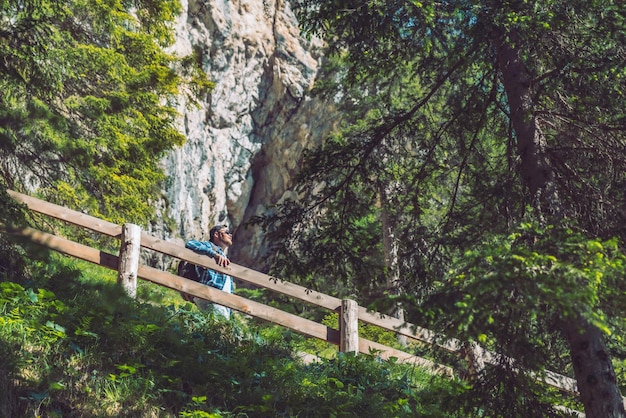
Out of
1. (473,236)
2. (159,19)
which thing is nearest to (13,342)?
(473,236)

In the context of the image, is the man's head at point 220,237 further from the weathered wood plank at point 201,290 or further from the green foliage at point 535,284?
the green foliage at point 535,284

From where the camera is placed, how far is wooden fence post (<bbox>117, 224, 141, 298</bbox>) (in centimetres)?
806

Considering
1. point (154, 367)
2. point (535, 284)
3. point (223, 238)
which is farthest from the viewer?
point (223, 238)

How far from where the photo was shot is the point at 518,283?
435 cm

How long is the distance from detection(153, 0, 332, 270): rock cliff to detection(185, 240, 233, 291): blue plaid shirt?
2072 cm

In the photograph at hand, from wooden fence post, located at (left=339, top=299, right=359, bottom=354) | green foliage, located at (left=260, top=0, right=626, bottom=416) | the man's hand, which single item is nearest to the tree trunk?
green foliage, located at (left=260, top=0, right=626, bottom=416)

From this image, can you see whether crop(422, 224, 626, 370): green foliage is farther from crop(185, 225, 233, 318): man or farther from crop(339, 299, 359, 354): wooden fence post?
crop(185, 225, 233, 318): man

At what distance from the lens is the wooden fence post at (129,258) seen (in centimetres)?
806

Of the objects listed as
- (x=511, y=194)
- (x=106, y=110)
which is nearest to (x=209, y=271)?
(x=511, y=194)

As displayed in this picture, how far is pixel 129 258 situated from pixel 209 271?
3.53ft

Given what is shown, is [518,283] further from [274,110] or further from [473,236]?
[274,110]

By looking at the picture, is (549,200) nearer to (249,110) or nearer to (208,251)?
(208,251)

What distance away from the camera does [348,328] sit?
332 inches

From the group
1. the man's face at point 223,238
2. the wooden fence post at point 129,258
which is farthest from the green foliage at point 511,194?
the wooden fence post at point 129,258
